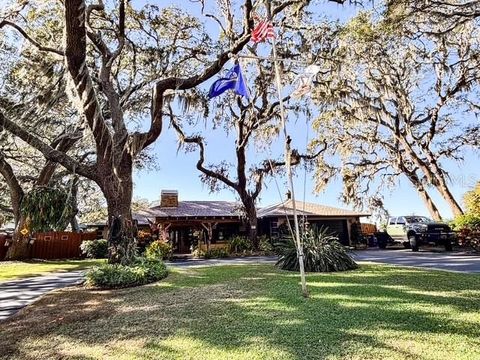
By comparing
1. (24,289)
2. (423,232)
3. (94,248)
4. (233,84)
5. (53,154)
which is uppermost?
(233,84)

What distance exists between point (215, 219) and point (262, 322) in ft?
56.5

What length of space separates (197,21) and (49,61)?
5.58 m

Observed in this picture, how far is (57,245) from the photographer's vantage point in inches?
787

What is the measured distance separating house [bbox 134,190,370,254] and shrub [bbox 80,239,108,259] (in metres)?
3.22

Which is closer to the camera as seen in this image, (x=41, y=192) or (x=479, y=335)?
Result: (x=479, y=335)

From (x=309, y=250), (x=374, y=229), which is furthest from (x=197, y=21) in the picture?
(x=374, y=229)

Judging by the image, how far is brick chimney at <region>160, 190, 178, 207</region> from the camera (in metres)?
23.7

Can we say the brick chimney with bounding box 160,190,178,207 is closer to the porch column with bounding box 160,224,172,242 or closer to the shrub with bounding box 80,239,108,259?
the porch column with bounding box 160,224,172,242

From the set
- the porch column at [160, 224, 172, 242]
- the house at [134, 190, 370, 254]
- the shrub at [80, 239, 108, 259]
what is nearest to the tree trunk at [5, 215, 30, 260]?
the shrub at [80, 239, 108, 259]

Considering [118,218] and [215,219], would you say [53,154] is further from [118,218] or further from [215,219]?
[215,219]

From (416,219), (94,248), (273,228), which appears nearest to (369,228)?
(273,228)

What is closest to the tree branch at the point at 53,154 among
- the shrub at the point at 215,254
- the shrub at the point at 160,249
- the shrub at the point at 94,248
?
the shrub at the point at 160,249

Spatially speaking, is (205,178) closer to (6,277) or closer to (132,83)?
(132,83)

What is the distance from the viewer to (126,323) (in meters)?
5.71
